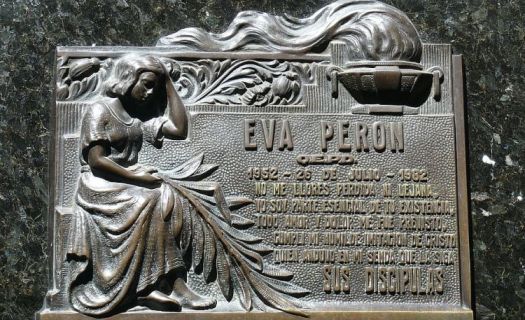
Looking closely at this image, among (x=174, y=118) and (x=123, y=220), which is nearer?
(x=123, y=220)

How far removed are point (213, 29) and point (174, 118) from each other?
731 mm

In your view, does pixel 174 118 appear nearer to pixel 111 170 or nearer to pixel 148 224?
pixel 111 170

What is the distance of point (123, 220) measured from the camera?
17.2 feet

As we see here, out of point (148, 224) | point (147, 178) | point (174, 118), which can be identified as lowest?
point (148, 224)

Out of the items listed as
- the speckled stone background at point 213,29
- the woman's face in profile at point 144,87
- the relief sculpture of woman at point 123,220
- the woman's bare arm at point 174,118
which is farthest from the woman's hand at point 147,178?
the speckled stone background at point 213,29

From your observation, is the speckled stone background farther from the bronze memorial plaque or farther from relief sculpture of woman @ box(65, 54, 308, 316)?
relief sculpture of woman @ box(65, 54, 308, 316)

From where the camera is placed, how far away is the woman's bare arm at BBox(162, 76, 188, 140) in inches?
213

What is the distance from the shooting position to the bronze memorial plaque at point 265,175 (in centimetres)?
526

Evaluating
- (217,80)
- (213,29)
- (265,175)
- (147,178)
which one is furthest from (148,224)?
(213,29)

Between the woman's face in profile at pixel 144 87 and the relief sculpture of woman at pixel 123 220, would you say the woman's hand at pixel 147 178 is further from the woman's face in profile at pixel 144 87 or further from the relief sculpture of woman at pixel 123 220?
the woman's face in profile at pixel 144 87

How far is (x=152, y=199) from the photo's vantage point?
526cm

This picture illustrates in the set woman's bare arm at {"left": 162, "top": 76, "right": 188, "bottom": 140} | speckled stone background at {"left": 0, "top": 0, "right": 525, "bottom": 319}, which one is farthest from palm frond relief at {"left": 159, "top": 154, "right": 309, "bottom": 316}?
speckled stone background at {"left": 0, "top": 0, "right": 525, "bottom": 319}

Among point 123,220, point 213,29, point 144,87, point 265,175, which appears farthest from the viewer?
point 213,29

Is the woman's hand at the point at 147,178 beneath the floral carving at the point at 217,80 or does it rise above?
beneath
